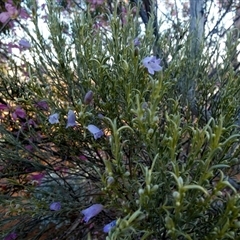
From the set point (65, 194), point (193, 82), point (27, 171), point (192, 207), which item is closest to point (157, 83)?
point (192, 207)

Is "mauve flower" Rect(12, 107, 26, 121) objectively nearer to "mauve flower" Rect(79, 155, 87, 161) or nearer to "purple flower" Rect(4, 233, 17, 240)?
"mauve flower" Rect(79, 155, 87, 161)

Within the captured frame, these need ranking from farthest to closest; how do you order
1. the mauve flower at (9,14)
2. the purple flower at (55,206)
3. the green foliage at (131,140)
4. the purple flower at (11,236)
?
1. the mauve flower at (9,14)
2. the purple flower at (11,236)
3. the purple flower at (55,206)
4. the green foliage at (131,140)

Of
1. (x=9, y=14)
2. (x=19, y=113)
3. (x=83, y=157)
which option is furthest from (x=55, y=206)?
(x=9, y=14)

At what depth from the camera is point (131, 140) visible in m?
1.32

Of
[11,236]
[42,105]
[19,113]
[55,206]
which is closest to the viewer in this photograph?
[55,206]

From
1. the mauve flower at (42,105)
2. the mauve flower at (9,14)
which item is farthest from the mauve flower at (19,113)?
the mauve flower at (9,14)

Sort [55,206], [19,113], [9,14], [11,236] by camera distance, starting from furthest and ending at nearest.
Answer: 1. [9,14]
2. [19,113]
3. [11,236]
4. [55,206]

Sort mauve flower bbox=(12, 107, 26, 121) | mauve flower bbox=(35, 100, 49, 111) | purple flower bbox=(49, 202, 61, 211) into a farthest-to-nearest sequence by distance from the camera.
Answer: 1. mauve flower bbox=(12, 107, 26, 121)
2. mauve flower bbox=(35, 100, 49, 111)
3. purple flower bbox=(49, 202, 61, 211)

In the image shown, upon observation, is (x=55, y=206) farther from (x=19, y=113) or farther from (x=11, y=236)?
(x=19, y=113)

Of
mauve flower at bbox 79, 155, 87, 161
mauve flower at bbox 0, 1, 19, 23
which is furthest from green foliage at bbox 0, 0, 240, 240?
mauve flower at bbox 0, 1, 19, 23

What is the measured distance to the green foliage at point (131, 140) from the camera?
0.92 m

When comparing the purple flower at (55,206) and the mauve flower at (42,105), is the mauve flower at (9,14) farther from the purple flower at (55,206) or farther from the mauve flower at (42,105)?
the purple flower at (55,206)

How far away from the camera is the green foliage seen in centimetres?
92

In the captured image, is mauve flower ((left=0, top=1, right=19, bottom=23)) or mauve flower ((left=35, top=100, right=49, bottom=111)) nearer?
mauve flower ((left=35, top=100, right=49, bottom=111))
